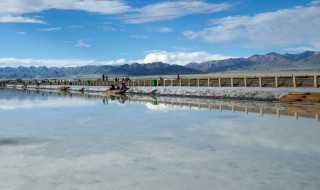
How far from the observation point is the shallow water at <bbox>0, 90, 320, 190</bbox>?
9.40m

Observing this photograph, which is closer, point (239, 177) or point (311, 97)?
point (239, 177)

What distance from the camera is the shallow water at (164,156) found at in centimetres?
940

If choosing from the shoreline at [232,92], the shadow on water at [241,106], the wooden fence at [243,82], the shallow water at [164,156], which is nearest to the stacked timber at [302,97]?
the shadow on water at [241,106]

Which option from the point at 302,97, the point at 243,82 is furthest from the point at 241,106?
the point at 243,82

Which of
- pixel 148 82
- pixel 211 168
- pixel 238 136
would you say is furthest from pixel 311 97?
pixel 148 82

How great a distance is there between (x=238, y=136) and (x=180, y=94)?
35.9 metres

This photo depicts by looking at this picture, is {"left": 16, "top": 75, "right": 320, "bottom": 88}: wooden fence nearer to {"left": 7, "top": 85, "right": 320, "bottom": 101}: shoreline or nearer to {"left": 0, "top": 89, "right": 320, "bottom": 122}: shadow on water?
{"left": 7, "top": 85, "right": 320, "bottom": 101}: shoreline

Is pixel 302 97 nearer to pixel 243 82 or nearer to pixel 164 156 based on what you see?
pixel 243 82

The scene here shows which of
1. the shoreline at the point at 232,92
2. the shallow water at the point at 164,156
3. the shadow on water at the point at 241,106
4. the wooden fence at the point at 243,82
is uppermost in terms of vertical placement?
the wooden fence at the point at 243,82

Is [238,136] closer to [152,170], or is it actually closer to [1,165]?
[152,170]

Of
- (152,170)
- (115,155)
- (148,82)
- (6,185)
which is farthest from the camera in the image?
(148,82)

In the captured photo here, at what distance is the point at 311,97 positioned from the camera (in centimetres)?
3088

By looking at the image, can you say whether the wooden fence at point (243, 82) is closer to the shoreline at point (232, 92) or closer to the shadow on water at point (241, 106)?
the shoreline at point (232, 92)

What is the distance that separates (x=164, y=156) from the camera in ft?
41.1
